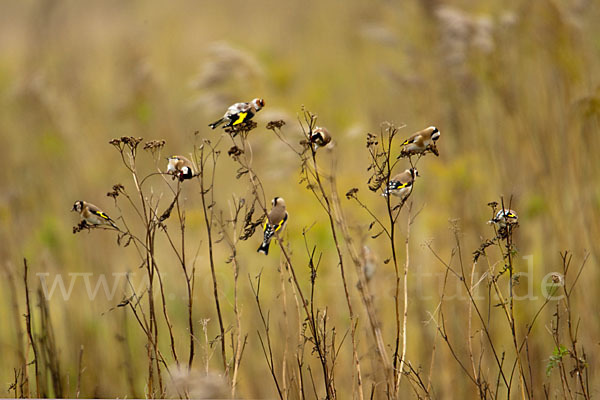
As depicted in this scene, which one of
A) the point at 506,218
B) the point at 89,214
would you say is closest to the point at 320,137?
the point at 506,218

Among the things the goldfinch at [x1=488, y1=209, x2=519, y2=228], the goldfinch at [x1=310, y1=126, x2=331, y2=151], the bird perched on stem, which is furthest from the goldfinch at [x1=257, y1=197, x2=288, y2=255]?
the goldfinch at [x1=488, y1=209, x2=519, y2=228]

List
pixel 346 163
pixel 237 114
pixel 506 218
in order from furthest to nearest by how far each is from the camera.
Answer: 1. pixel 346 163
2. pixel 237 114
3. pixel 506 218

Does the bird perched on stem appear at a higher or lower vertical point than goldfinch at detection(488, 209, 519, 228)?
higher

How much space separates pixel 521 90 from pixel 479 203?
0.98 m

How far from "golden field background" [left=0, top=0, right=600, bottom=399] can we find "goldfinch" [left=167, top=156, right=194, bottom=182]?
1.24 feet

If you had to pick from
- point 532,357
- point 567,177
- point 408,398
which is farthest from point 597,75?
point 408,398

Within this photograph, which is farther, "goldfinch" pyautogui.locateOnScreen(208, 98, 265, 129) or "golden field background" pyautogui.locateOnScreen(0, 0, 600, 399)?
"golden field background" pyautogui.locateOnScreen(0, 0, 600, 399)

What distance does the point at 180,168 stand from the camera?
4.68 ft

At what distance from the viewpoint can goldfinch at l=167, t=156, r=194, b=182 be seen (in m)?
1.40

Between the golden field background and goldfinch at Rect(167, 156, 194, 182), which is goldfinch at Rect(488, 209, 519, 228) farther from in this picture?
goldfinch at Rect(167, 156, 194, 182)

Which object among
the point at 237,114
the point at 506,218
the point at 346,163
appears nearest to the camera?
the point at 506,218

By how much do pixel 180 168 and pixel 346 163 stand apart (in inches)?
123

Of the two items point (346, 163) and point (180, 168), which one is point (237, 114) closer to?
point (180, 168)

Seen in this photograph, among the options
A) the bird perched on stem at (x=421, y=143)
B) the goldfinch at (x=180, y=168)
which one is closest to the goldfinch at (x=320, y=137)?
the bird perched on stem at (x=421, y=143)
